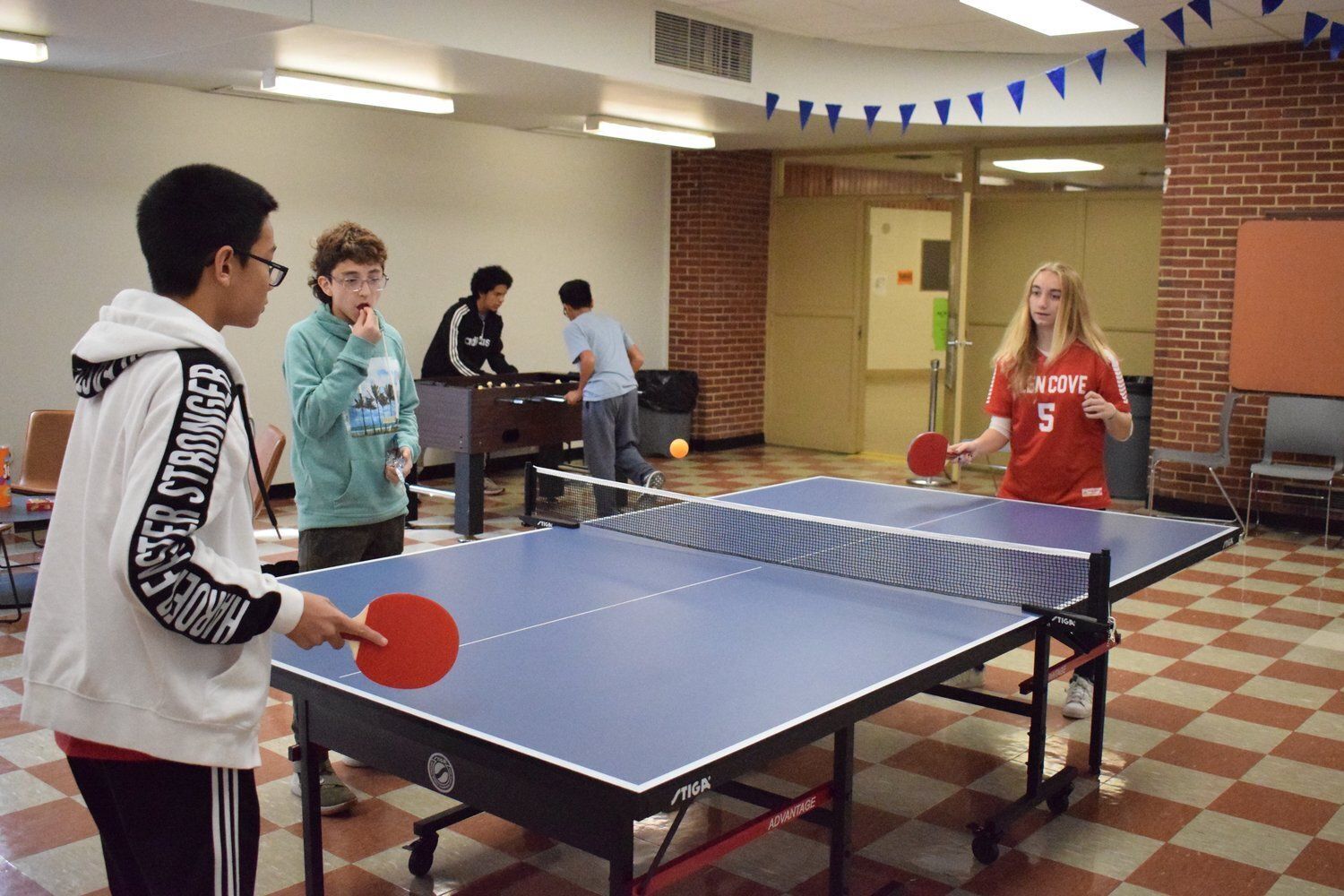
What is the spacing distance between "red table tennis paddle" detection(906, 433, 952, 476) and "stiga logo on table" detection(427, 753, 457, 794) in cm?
255

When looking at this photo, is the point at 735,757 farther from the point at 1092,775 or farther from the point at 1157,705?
the point at 1157,705

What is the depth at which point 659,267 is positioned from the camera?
11.1 meters

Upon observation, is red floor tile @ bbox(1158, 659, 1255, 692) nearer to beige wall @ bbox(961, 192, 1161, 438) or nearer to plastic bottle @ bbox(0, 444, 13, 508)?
beige wall @ bbox(961, 192, 1161, 438)

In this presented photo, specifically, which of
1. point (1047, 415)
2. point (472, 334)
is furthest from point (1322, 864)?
point (472, 334)

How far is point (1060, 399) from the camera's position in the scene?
13.9 ft

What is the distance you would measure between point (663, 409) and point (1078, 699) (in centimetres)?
618

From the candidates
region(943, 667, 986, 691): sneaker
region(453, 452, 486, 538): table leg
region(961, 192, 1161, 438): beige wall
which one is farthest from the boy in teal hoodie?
region(961, 192, 1161, 438): beige wall

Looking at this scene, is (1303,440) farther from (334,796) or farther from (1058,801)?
(334,796)

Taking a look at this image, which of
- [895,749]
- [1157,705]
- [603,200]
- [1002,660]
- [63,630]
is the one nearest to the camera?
[63,630]

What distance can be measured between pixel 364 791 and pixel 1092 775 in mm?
2273

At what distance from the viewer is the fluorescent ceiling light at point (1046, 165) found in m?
9.34

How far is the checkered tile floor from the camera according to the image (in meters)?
3.16

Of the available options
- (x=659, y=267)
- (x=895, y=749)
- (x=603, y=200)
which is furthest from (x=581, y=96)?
(x=895, y=749)

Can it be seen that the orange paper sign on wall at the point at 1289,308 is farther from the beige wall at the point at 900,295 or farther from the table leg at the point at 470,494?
the beige wall at the point at 900,295
